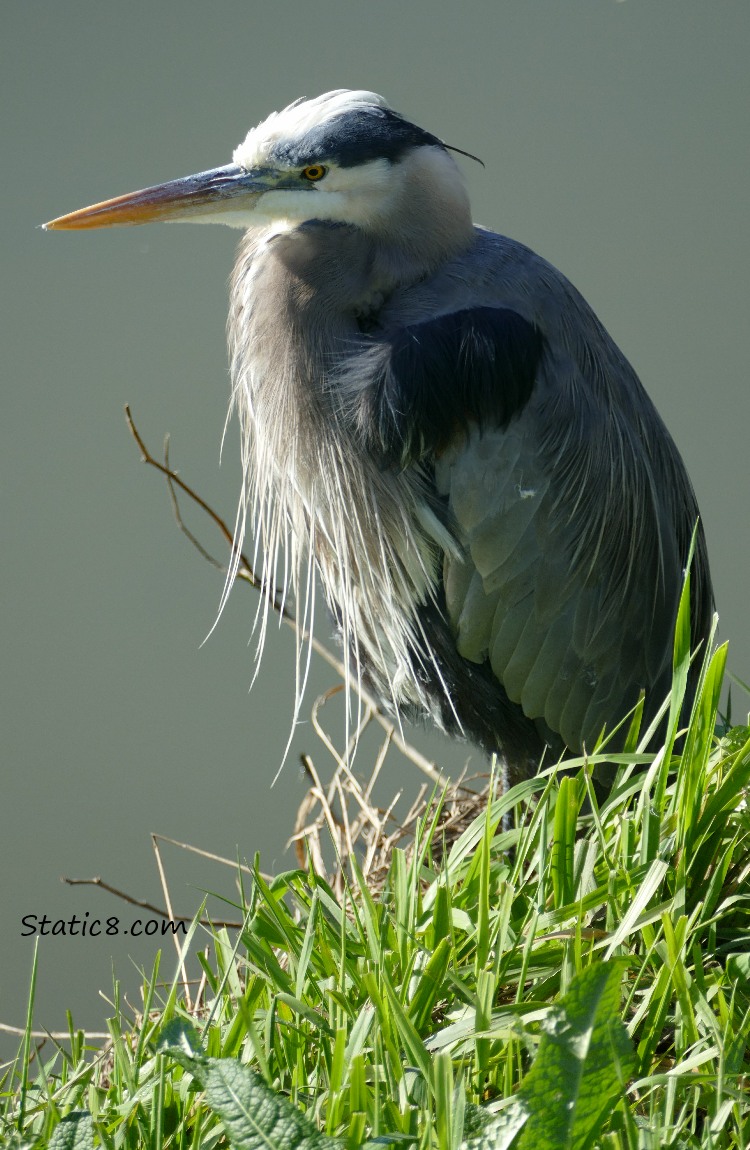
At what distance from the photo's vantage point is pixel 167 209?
142 centimetres

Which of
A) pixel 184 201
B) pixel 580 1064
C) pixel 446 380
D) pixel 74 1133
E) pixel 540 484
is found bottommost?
pixel 74 1133

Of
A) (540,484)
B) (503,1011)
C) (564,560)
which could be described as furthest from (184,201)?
(503,1011)

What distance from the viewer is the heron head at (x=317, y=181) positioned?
140cm

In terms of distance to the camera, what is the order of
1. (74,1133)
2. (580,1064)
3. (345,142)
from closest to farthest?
(580,1064)
(74,1133)
(345,142)

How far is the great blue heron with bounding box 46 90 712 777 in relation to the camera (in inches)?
55.8

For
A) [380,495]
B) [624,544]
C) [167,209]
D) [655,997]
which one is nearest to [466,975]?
[655,997]

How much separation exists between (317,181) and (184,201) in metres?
0.17

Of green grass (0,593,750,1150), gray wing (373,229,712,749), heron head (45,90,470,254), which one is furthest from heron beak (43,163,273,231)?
green grass (0,593,750,1150)

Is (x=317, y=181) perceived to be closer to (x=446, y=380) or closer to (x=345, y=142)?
(x=345, y=142)

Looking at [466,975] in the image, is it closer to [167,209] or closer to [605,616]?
[605,616]

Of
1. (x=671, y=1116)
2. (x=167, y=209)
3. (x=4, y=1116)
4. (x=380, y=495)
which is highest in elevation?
(x=167, y=209)

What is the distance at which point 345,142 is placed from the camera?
1396mm

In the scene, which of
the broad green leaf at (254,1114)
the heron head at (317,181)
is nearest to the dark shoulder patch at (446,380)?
the heron head at (317,181)

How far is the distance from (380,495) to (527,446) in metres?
0.20
